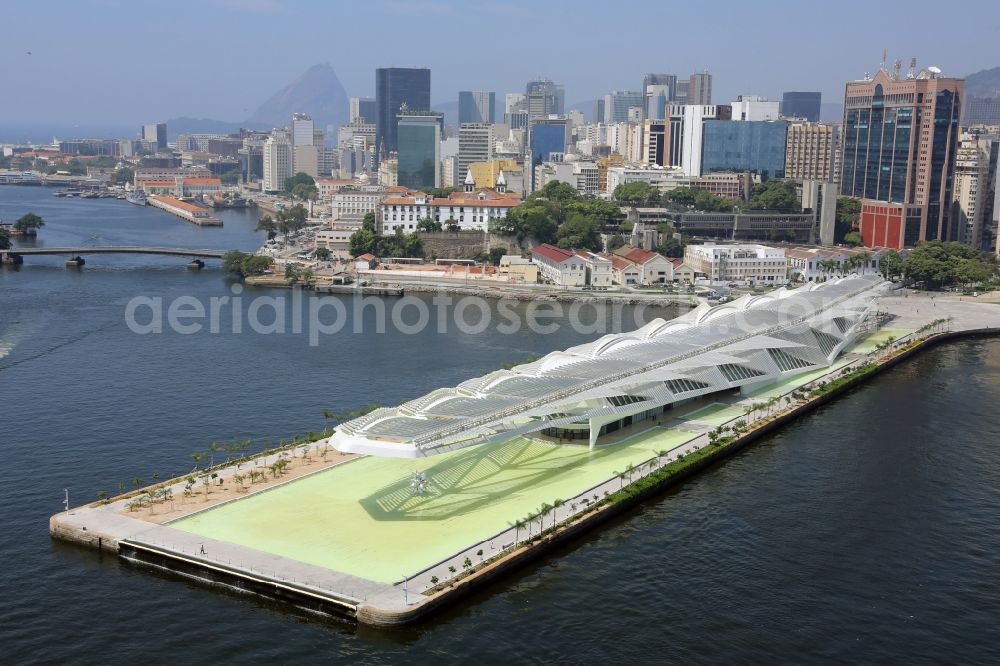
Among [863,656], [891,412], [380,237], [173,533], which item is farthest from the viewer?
[380,237]

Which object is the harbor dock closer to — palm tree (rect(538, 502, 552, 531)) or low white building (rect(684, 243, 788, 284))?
low white building (rect(684, 243, 788, 284))

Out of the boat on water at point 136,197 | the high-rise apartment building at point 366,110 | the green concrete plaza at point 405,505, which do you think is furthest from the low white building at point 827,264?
the high-rise apartment building at point 366,110

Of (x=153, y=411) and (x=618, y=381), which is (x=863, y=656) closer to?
(x=618, y=381)

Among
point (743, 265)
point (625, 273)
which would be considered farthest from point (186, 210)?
point (743, 265)

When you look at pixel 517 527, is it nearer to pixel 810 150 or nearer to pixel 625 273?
pixel 625 273

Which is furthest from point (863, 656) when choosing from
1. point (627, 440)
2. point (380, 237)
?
point (380, 237)
